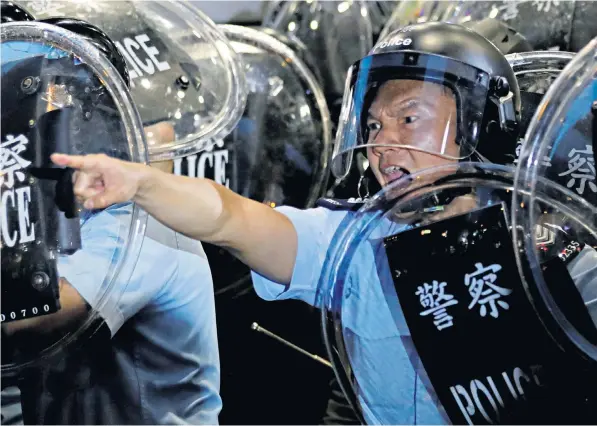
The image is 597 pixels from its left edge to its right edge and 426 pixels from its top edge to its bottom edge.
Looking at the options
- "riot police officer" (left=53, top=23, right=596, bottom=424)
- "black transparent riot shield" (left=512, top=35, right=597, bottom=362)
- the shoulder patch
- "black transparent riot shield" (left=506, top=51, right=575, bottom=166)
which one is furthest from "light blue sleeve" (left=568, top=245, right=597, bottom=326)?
the shoulder patch

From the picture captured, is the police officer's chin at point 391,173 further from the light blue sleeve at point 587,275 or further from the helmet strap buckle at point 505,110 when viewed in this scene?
the light blue sleeve at point 587,275

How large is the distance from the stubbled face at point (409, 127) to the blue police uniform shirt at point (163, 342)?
469mm

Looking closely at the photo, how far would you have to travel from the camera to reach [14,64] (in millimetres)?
1605

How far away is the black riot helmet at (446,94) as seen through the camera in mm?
1635

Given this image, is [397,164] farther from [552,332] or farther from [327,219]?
[552,332]

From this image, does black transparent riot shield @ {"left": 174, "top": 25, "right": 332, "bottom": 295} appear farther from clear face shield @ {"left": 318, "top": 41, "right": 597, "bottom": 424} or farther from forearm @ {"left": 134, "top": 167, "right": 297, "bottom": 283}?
clear face shield @ {"left": 318, "top": 41, "right": 597, "bottom": 424}

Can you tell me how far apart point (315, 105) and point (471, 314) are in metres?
0.73

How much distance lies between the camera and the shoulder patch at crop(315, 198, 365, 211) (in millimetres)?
1804

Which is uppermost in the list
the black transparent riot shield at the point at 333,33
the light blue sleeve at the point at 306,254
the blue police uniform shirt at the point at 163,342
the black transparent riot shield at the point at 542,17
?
the black transparent riot shield at the point at 542,17

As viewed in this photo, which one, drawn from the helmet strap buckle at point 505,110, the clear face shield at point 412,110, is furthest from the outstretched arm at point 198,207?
the helmet strap buckle at point 505,110

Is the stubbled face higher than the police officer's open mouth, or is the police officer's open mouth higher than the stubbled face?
the stubbled face

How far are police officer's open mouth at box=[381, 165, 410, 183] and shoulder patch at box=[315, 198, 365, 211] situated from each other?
0.25 feet

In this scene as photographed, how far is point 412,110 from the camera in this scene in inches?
65.9

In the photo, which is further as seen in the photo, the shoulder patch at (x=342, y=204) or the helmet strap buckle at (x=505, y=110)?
the shoulder patch at (x=342, y=204)
